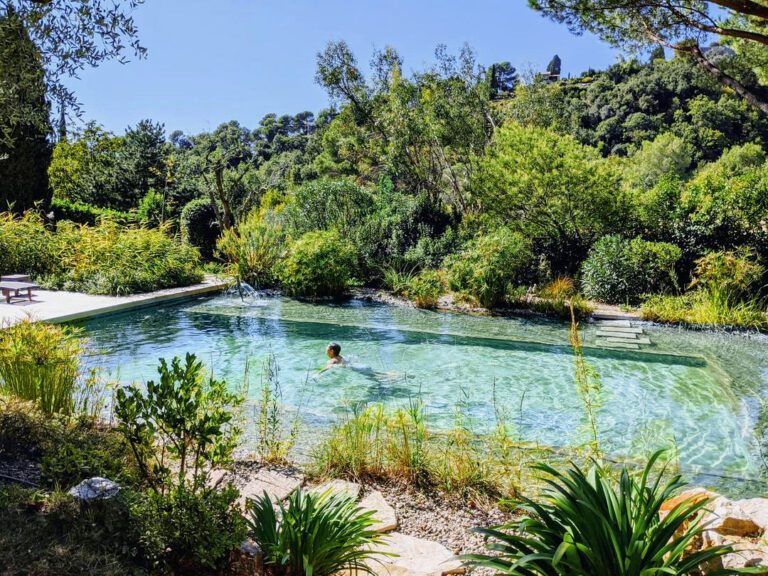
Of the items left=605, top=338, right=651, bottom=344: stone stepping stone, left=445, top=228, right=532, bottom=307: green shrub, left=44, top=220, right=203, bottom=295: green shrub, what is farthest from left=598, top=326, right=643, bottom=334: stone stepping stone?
left=44, top=220, right=203, bottom=295: green shrub

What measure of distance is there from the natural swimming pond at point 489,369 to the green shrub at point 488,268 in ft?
2.92

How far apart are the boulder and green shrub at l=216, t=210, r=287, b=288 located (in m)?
10.8

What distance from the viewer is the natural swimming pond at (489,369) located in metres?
5.26

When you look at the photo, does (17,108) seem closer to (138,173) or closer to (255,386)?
(255,386)

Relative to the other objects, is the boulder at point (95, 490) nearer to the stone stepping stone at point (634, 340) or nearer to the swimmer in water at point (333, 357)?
the swimmer in water at point (333, 357)

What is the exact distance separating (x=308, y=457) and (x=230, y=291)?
977 cm

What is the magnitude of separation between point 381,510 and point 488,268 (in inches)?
341

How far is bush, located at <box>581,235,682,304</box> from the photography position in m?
11.5

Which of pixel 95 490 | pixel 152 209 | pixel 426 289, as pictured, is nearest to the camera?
pixel 95 490

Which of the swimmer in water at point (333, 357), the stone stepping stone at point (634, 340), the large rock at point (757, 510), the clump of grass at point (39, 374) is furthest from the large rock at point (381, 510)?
the stone stepping stone at point (634, 340)

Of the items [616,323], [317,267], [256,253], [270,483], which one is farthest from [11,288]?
[616,323]

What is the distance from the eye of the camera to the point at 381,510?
10.8ft

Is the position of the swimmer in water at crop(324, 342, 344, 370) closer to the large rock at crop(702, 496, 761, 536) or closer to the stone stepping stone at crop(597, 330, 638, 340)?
the stone stepping stone at crop(597, 330, 638, 340)

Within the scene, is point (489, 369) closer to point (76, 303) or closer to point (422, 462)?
point (422, 462)
